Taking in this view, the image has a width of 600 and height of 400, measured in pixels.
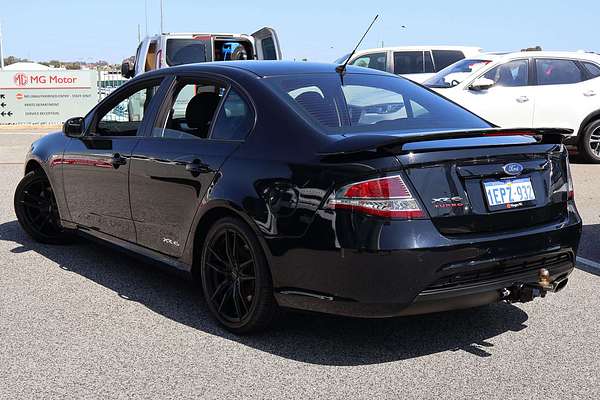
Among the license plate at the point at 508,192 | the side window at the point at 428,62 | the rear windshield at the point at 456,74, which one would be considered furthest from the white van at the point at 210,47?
the license plate at the point at 508,192

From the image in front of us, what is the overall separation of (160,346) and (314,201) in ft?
4.00

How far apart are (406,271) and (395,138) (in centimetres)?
62

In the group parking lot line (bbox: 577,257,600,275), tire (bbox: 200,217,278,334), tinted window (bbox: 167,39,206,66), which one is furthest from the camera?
tinted window (bbox: 167,39,206,66)

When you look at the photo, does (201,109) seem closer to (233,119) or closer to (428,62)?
(233,119)

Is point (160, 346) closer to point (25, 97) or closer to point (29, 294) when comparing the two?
point (29, 294)

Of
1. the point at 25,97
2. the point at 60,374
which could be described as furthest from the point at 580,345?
the point at 25,97

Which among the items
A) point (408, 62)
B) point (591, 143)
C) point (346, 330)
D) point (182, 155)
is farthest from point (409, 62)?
point (346, 330)

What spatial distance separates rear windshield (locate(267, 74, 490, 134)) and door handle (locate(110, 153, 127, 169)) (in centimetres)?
130

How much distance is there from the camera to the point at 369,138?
3648 mm

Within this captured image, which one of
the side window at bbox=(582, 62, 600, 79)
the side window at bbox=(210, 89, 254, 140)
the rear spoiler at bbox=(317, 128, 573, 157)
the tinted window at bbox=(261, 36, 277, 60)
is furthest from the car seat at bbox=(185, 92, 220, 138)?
the side window at bbox=(582, 62, 600, 79)

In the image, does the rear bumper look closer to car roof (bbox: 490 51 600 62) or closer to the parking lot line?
the parking lot line

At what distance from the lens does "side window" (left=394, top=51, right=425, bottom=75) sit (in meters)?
17.5

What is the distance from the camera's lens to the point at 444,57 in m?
18.0

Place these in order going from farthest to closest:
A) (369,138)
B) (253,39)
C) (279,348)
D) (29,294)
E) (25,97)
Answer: (25,97), (253,39), (29,294), (279,348), (369,138)
